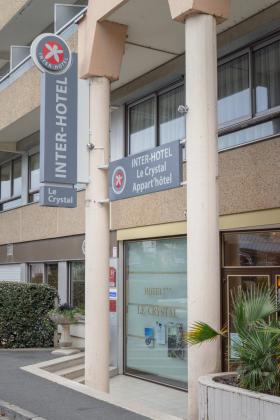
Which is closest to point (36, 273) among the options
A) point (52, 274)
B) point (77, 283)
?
point (52, 274)

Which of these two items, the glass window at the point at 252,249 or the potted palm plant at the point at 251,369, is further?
the glass window at the point at 252,249

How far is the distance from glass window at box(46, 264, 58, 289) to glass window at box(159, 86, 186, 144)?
5.38 m

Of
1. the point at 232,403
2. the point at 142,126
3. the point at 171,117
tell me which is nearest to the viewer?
the point at 232,403

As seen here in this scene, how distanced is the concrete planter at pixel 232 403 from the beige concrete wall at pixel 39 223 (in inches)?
302

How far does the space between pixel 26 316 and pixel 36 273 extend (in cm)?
315

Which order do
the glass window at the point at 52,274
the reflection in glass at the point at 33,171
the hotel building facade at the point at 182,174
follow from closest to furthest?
1. the hotel building facade at the point at 182,174
2. the glass window at the point at 52,274
3. the reflection in glass at the point at 33,171

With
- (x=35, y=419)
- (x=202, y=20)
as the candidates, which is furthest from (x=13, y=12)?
(x=35, y=419)

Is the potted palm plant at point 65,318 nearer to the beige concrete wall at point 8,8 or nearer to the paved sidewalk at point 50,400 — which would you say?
the paved sidewalk at point 50,400

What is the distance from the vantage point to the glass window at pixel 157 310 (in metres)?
11.4

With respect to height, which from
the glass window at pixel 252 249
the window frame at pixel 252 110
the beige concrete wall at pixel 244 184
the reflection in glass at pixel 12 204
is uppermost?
the window frame at pixel 252 110

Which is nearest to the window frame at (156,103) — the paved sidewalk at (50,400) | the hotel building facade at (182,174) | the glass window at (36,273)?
the hotel building facade at (182,174)

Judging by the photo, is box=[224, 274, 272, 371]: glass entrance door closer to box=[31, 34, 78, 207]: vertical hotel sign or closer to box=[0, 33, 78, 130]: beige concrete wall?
box=[31, 34, 78, 207]: vertical hotel sign

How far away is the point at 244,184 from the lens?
966cm

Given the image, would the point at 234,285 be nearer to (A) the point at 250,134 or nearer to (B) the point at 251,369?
(A) the point at 250,134
